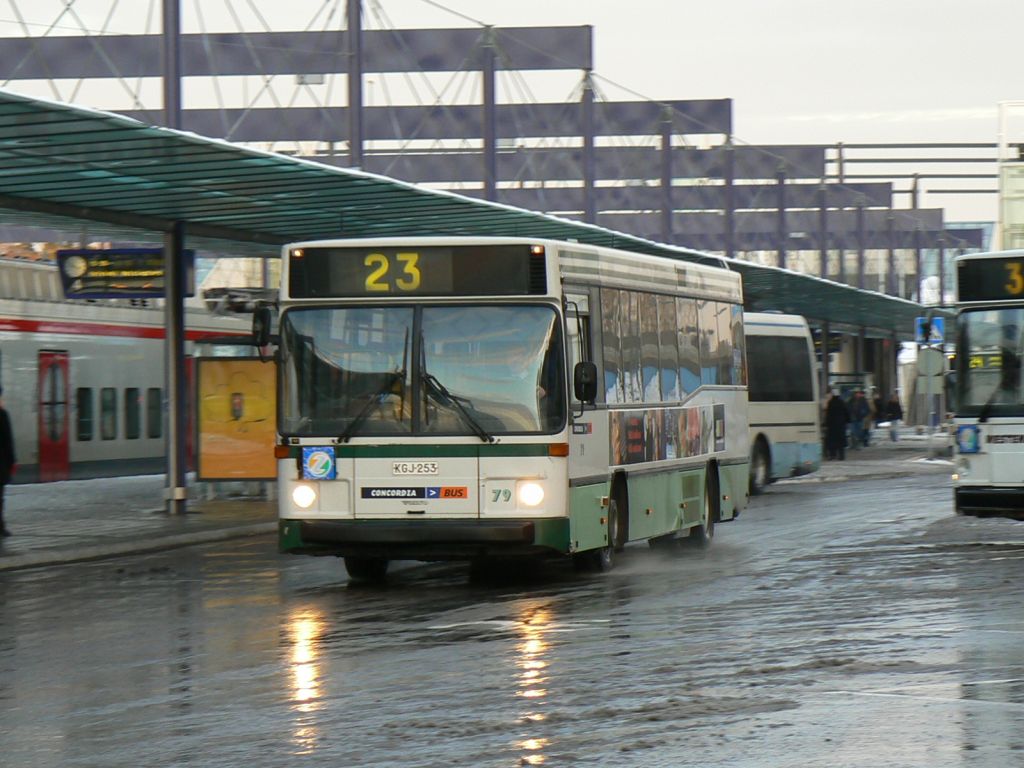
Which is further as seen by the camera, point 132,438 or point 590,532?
point 132,438

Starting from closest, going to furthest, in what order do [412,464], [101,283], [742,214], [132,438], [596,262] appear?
[412,464] → [596,262] → [101,283] → [132,438] → [742,214]

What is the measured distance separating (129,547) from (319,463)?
6483mm

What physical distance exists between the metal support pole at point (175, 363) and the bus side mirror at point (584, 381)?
39.0ft

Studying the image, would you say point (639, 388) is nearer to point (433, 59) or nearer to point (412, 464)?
point (412, 464)

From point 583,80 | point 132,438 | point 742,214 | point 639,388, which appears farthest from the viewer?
point 742,214

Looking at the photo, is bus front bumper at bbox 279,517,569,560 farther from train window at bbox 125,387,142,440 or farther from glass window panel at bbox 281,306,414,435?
train window at bbox 125,387,142,440

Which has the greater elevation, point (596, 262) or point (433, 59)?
point (433, 59)

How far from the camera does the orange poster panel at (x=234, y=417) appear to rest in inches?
1083

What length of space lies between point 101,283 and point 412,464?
1330 centimetres

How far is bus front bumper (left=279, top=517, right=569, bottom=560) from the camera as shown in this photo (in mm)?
14648

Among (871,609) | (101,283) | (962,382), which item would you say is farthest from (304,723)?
(101,283)

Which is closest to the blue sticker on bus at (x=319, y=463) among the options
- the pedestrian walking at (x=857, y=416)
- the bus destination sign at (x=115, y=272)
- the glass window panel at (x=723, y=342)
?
the glass window panel at (x=723, y=342)

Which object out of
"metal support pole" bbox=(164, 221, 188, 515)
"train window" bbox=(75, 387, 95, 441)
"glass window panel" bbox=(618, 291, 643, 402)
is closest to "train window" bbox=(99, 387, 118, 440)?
"train window" bbox=(75, 387, 95, 441)

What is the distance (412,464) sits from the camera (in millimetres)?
14758
